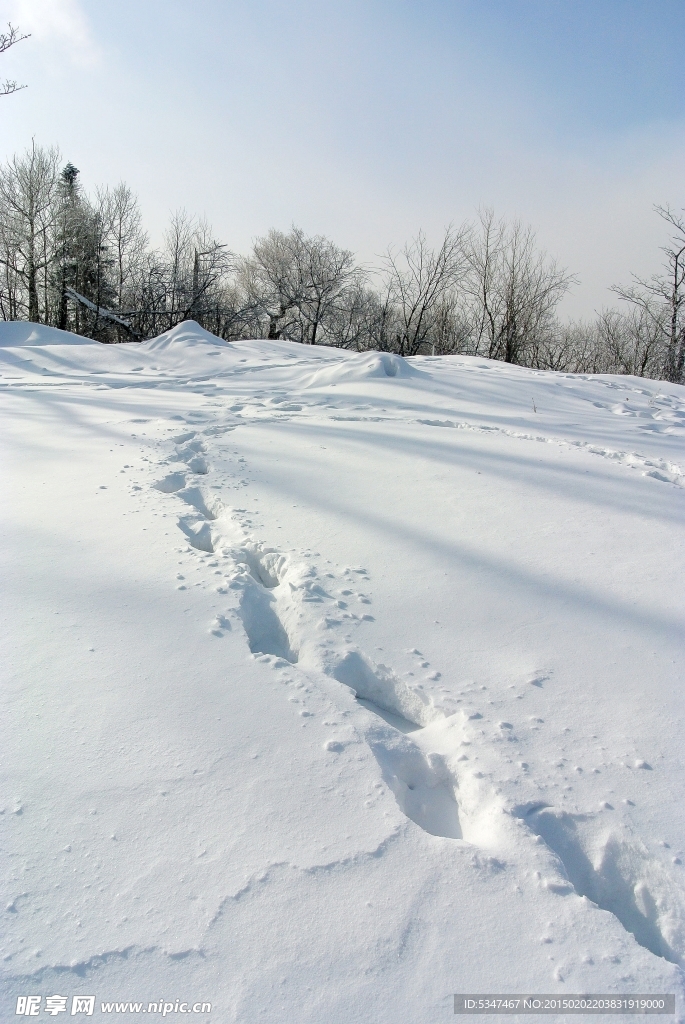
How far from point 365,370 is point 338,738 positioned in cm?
520

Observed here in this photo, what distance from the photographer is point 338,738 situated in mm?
1448

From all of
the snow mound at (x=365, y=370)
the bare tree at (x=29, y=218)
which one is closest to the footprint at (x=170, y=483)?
the snow mound at (x=365, y=370)

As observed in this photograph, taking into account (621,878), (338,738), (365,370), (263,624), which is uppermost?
(365,370)

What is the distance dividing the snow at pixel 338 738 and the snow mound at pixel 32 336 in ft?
23.4

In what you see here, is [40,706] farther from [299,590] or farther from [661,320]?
[661,320]

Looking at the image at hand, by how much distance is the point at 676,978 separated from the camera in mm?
1023

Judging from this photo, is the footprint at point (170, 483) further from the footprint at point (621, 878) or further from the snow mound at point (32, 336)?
the snow mound at point (32, 336)

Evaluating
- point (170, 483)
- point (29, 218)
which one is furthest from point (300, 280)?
point (170, 483)

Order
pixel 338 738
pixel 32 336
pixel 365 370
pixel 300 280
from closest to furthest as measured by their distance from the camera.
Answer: pixel 338 738 < pixel 365 370 < pixel 32 336 < pixel 300 280

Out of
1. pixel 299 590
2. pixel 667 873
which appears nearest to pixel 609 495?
pixel 299 590

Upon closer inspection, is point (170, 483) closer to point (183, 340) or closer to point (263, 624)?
point (263, 624)

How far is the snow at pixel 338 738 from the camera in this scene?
39.9 inches

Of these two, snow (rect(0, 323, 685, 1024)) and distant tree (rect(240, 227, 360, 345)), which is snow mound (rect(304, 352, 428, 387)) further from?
distant tree (rect(240, 227, 360, 345))

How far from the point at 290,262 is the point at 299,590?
22.1 metres
